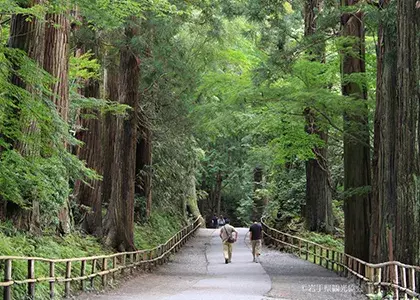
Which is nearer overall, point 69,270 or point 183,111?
point 69,270

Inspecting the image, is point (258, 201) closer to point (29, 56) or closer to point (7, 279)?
point (29, 56)

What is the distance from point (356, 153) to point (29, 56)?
10374mm

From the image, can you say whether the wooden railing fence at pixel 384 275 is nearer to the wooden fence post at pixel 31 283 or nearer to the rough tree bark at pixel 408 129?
the rough tree bark at pixel 408 129

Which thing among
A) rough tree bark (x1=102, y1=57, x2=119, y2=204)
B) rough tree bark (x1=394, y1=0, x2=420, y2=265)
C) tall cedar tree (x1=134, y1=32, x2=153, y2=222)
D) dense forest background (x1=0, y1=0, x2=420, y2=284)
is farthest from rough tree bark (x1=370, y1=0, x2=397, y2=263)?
tall cedar tree (x1=134, y1=32, x2=153, y2=222)

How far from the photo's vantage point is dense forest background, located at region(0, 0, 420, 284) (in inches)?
408

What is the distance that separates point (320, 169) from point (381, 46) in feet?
36.4

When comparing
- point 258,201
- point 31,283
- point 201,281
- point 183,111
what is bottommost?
point 201,281

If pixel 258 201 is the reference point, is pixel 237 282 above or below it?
below

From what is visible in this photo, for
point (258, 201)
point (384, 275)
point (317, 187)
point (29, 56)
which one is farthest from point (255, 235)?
point (258, 201)

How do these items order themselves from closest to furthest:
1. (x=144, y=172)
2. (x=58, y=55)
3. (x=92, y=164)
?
(x=58, y=55), (x=92, y=164), (x=144, y=172)

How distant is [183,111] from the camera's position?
21.7m

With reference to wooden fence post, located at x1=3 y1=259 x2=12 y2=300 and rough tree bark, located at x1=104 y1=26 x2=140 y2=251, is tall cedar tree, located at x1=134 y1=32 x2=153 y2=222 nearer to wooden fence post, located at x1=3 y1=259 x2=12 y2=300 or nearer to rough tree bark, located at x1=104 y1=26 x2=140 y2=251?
rough tree bark, located at x1=104 y1=26 x2=140 y2=251

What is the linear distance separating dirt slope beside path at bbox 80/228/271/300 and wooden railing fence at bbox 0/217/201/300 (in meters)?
0.43

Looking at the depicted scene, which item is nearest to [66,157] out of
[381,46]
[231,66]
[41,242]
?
[41,242]
